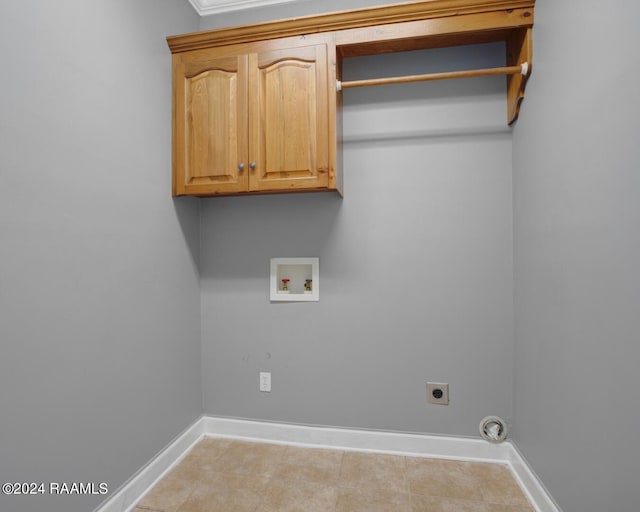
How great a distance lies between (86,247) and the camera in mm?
1238

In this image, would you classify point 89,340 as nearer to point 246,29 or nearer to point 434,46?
point 246,29

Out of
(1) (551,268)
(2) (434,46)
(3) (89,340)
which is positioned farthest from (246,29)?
(1) (551,268)

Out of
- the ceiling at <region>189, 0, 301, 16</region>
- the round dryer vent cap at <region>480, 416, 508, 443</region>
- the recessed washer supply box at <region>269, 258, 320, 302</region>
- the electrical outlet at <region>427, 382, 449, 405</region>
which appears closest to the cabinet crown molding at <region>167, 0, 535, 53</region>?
the ceiling at <region>189, 0, 301, 16</region>

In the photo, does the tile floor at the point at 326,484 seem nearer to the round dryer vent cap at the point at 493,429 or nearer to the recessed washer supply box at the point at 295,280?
the round dryer vent cap at the point at 493,429

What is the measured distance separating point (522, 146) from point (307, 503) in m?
1.91

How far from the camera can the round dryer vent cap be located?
1693 mm

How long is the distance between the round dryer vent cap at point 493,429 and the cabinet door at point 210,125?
1742 mm

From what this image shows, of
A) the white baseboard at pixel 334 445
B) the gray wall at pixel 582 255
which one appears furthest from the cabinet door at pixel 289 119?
the white baseboard at pixel 334 445

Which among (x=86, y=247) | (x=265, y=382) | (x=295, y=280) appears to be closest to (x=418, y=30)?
(x=295, y=280)

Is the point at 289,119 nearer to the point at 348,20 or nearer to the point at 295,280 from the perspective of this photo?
the point at 348,20

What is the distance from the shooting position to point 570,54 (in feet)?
3.86

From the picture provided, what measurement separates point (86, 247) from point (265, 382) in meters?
1.19

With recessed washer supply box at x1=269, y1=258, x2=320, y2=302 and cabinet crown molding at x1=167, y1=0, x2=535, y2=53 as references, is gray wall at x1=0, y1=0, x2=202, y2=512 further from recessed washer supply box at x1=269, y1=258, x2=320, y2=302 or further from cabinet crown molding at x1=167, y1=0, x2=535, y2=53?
recessed washer supply box at x1=269, y1=258, x2=320, y2=302

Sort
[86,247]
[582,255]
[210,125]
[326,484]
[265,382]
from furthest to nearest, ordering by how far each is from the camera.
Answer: [265,382], [210,125], [326,484], [86,247], [582,255]
